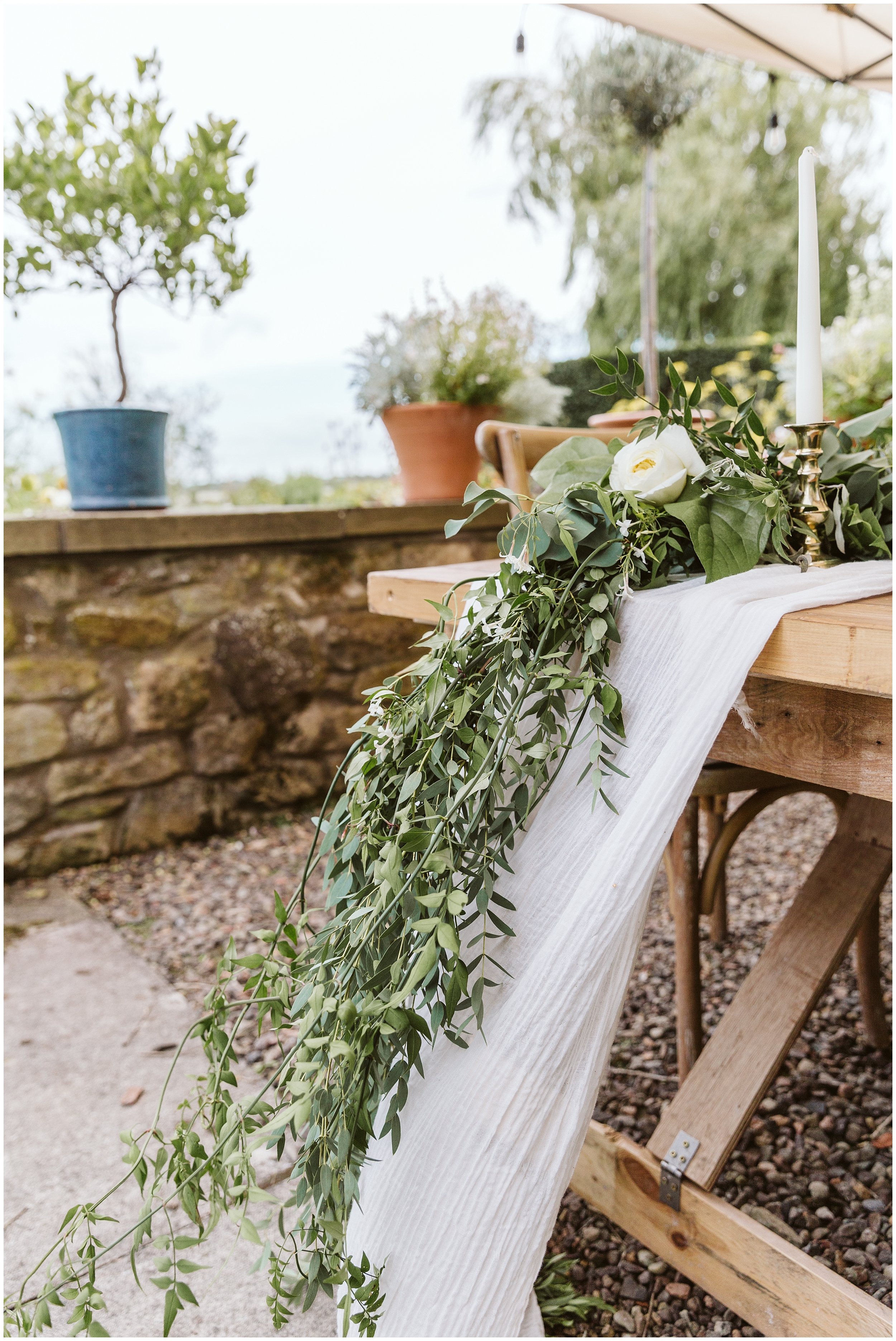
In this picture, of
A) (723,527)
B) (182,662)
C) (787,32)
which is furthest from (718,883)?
(787,32)

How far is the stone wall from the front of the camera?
2.19 meters

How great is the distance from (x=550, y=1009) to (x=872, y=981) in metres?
0.93

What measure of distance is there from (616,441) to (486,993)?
520 millimetres

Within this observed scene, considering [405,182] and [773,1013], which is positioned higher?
[405,182]

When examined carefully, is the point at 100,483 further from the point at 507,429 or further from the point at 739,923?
the point at 739,923

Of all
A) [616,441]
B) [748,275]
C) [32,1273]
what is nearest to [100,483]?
[616,441]

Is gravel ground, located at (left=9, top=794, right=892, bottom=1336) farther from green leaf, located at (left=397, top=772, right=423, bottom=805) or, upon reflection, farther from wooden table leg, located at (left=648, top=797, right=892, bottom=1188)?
green leaf, located at (left=397, top=772, right=423, bottom=805)

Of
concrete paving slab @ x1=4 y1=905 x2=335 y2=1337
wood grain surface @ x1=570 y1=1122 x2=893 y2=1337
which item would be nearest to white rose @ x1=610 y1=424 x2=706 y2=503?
concrete paving slab @ x1=4 y1=905 x2=335 y2=1337

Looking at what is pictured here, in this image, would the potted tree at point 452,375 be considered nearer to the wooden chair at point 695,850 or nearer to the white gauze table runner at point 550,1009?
the wooden chair at point 695,850

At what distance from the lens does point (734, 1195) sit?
3.84 feet

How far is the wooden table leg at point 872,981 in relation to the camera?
1426 millimetres

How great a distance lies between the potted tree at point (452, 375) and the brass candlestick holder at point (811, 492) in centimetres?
170

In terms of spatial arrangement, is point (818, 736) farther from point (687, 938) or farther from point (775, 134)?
point (775, 134)

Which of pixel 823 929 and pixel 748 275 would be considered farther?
pixel 748 275
